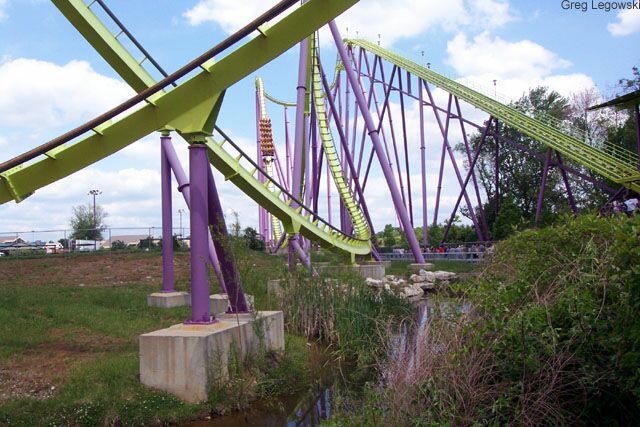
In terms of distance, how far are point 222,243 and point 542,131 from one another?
1723cm

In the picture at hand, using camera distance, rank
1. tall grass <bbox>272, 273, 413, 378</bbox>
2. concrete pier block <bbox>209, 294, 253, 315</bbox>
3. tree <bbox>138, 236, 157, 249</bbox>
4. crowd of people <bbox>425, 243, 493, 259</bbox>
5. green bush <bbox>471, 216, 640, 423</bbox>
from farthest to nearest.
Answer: tree <bbox>138, 236, 157, 249</bbox>
crowd of people <bbox>425, 243, 493, 259</bbox>
concrete pier block <bbox>209, 294, 253, 315</bbox>
tall grass <bbox>272, 273, 413, 378</bbox>
green bush <bbox>471, 216, 640, 423</bbox>

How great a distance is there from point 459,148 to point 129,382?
141 feet

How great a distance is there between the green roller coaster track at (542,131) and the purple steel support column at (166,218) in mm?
12849

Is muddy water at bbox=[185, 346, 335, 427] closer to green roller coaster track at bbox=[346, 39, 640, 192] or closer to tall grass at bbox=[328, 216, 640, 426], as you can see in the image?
tall grass at bbox=[328, 216, 640, 426]

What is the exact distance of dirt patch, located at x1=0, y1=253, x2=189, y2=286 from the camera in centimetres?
1817

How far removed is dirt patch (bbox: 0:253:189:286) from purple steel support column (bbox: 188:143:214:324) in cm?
988

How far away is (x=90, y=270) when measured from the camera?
20188 millimetres

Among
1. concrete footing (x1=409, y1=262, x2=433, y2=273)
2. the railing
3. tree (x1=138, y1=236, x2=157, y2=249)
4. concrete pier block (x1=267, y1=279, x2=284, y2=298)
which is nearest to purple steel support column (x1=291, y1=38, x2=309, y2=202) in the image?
concrete footing (x1=409, y1=262, x2=433, y2=273)

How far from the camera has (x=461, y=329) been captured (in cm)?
516

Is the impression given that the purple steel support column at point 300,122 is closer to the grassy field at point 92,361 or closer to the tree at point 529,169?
the grassy field at point 92,361

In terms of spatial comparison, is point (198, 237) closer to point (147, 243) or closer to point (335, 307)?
point (335, 307)

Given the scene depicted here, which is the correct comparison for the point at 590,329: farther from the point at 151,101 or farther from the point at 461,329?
the point at 151,101

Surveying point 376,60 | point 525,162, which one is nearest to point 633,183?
point 376,60

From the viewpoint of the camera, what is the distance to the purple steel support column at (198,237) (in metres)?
8.05
